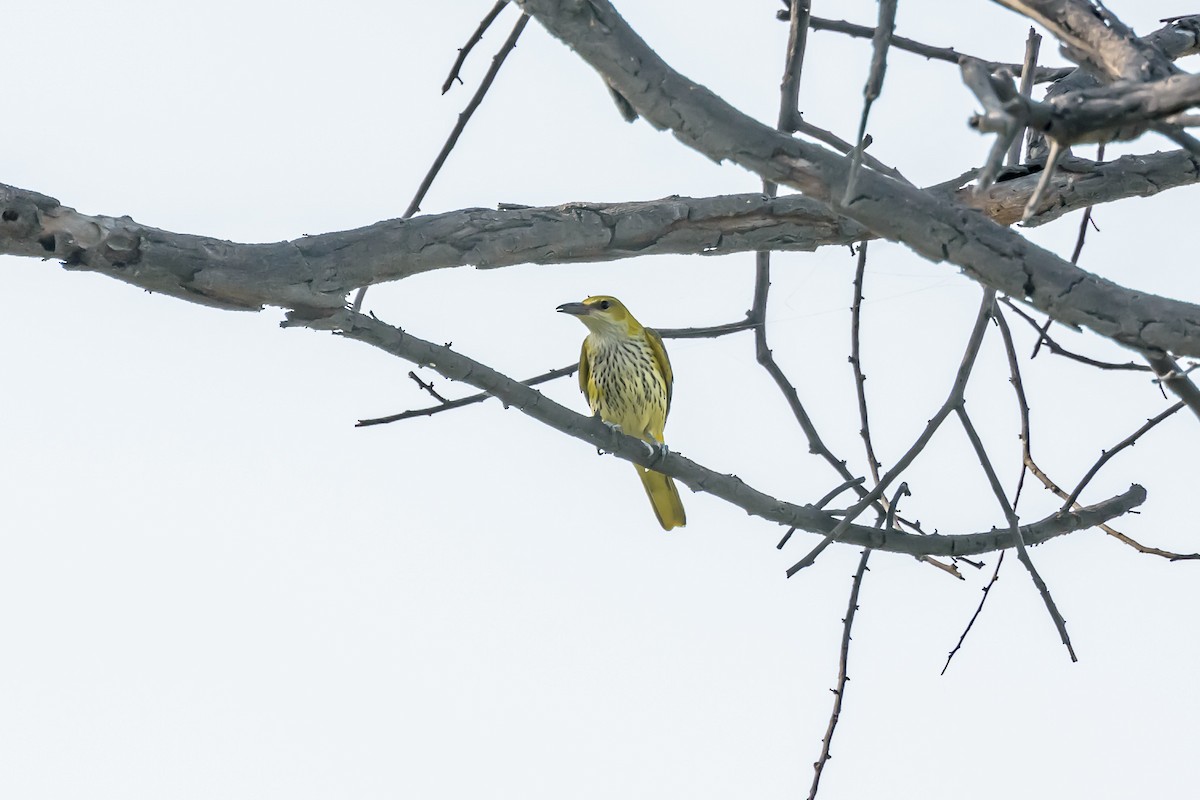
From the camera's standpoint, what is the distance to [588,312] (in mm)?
6270

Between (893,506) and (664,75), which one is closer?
(664,75)

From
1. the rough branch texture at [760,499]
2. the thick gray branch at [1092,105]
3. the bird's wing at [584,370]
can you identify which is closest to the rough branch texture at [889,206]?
the thick gray branch at [1092,105]

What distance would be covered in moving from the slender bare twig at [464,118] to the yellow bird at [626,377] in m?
A: 2.81

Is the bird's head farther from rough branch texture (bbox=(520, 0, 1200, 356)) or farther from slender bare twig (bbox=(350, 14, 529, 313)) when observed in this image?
rough branch texture (bbox=(520, 0, 1200, 356))

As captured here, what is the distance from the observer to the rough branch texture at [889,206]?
2.30 m

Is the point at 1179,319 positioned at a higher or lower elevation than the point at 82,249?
lower

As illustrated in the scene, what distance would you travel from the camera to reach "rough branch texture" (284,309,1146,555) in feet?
10.5

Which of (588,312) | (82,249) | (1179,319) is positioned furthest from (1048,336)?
(588,312)

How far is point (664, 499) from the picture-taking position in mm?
6078

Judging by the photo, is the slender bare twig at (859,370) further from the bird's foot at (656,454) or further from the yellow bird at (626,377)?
the yellow bird at (626,377)

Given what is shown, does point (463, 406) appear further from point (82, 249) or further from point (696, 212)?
point (82, 249)

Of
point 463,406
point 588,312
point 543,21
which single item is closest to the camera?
point 543,21

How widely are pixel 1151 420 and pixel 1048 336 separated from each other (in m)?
0.37

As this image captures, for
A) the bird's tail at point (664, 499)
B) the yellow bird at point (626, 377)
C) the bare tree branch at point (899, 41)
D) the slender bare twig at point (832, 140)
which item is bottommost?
the slender bare twig at point (832, 140)
